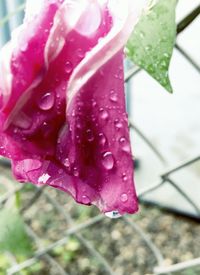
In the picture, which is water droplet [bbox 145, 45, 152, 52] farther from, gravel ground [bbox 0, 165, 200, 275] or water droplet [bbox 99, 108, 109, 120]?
gravel ground [bbox 0, 165, 200, 275]

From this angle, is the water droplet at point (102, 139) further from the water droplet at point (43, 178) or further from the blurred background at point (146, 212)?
the blurred background at point (146, 212)

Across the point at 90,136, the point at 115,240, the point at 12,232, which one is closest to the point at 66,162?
the point at 90,136

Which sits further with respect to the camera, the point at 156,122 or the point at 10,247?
the point at 156,122

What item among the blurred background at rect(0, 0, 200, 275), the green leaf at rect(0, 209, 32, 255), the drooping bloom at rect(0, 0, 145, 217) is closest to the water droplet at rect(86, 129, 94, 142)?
the drooping bloom at rect(0, 0, 145, 217)

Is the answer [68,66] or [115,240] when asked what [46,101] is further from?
[115,240]

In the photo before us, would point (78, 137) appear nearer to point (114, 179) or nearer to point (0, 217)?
point (114, 179)

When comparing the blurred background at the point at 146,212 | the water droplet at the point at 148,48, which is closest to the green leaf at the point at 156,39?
the water droplet at the point at 148,48

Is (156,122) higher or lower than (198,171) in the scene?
higher

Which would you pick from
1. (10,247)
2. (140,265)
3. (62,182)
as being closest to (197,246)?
(140,265)

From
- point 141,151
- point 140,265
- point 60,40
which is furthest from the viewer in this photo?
point 141,151
